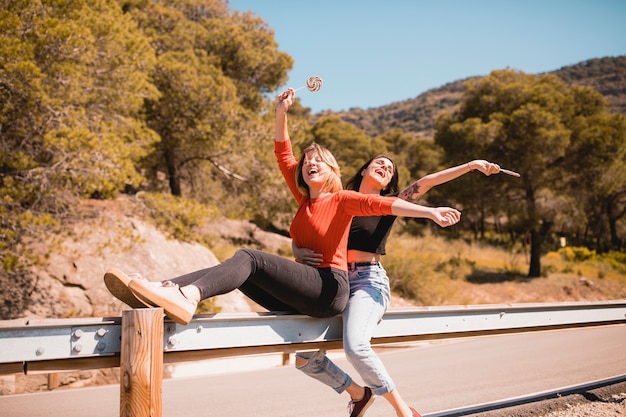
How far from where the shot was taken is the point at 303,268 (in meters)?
3.45

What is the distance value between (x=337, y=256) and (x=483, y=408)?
2.46 metres

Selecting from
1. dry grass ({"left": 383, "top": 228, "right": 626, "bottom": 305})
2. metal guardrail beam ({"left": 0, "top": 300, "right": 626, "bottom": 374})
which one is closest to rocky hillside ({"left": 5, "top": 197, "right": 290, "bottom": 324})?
dry grass ({"left": 383, "top": 228, "right": 626, "bottom": 305})

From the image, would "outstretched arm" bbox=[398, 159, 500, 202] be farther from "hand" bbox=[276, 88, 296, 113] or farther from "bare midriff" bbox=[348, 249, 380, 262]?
"hand" bbox=[276, 88, 296, 113]

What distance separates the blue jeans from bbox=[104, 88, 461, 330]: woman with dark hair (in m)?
0.14

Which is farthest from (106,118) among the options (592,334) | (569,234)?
(569,234)

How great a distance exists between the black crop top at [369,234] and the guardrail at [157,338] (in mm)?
534

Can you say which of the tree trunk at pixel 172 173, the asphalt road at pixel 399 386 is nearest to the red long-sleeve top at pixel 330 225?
the asphalt road at pixel 399 386

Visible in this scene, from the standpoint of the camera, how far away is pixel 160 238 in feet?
37.7

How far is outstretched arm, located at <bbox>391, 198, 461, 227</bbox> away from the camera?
3.18 meters

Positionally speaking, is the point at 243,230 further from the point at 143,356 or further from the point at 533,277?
the point at 143,356

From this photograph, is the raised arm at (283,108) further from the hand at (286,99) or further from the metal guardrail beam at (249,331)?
the metal guardrail beam at (249,331)

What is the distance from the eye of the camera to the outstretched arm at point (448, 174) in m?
3.89

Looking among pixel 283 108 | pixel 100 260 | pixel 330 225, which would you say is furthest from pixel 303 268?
pixel 100 260

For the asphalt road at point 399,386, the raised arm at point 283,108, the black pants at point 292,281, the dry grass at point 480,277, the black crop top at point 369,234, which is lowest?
the dry grass at point 480,277
